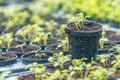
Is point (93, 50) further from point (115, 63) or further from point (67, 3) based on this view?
point (67, 3)

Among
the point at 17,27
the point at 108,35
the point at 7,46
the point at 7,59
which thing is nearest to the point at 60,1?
the point at 17,27

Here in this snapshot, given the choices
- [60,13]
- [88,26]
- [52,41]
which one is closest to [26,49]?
[52,41]

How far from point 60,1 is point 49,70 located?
13.7 feet

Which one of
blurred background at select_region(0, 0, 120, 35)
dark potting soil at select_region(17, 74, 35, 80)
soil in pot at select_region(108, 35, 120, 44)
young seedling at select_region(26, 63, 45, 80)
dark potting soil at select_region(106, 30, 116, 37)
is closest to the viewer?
young seedling at select_region(26, 63, 45, 80)

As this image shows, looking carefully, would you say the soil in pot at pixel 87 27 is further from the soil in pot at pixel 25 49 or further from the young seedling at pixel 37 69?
the soil in pot at pixel 25 49

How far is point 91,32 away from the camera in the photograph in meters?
3.98

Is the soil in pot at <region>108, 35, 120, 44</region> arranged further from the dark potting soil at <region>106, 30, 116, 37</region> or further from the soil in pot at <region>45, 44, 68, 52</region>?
the soil in pot at <region>45, 44, 68, 52</region>

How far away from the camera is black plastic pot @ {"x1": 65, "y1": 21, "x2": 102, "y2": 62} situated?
13.1 feet

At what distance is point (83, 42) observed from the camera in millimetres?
4035

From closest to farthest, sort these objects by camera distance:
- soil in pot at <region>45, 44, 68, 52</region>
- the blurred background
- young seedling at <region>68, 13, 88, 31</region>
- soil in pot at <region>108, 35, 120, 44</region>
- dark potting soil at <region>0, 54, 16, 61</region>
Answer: young seedling at <region>68, 13, 88, 31</region>
dark potting soil at <region>0, 54, 16, 61</region>
soil in pot at <region>45, 44, 68, 52</region>
soil in pot at <region>108, 35, 120, 44</region>
the blurred background

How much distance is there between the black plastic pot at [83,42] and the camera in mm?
A: 4008

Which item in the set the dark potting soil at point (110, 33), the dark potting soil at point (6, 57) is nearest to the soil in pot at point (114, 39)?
the dark potting soil at point (110, 33)

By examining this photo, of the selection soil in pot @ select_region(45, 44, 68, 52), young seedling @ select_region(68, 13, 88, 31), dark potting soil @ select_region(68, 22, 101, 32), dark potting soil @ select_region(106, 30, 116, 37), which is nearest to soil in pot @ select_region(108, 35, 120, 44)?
dark potting soil @ select_region(106, 30, 116, 37)

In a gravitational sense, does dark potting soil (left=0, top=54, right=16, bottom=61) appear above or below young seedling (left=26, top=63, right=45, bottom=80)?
below
